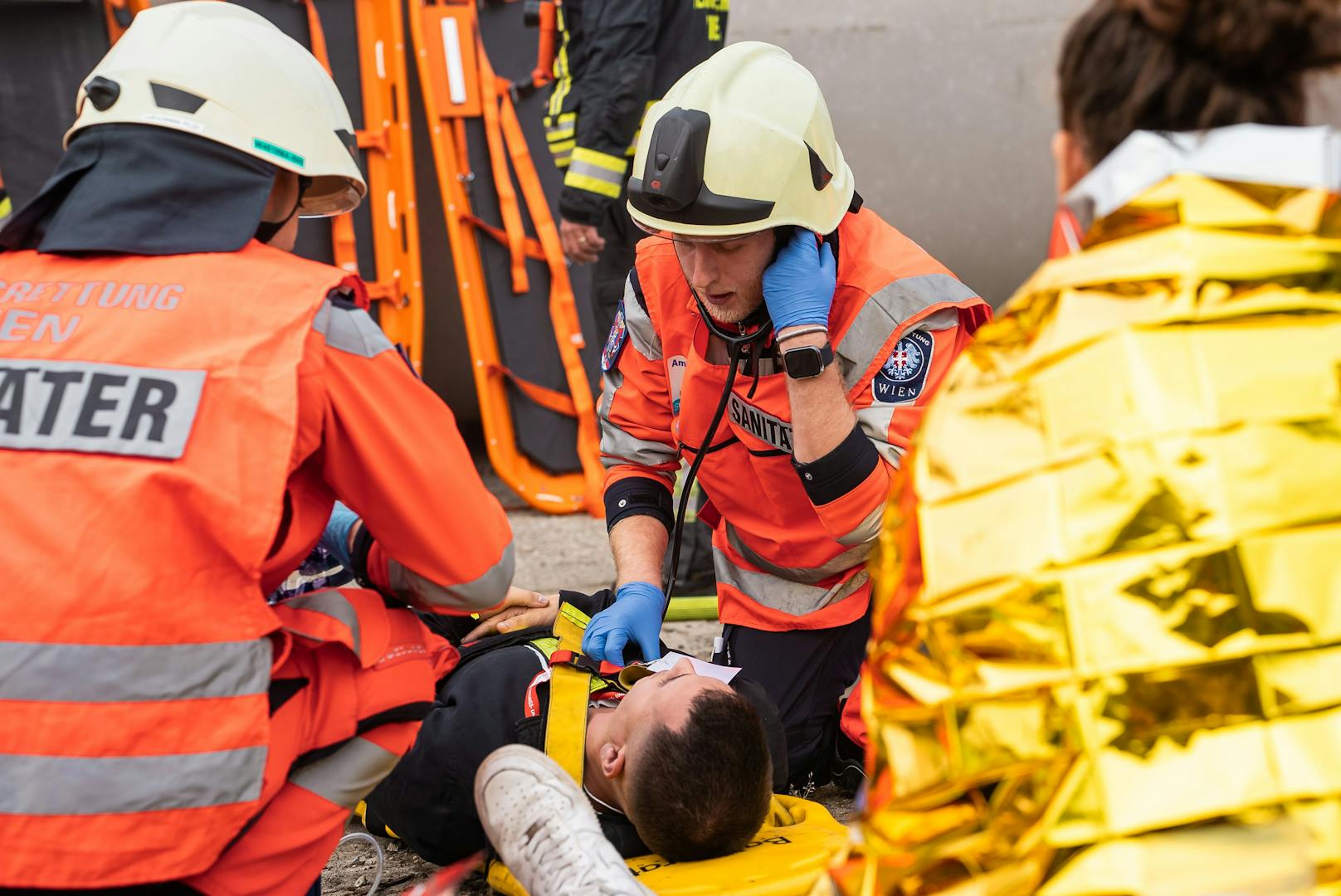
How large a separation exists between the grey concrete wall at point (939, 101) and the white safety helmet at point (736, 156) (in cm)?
435

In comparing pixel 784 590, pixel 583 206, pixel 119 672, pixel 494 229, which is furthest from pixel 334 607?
pixel 494 229

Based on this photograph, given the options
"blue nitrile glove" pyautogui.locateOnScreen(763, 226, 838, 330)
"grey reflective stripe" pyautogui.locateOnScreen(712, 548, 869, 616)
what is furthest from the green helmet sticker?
"grey reflective stripe" pyautogui.locateOnScreen(712, 548, 869, 616)

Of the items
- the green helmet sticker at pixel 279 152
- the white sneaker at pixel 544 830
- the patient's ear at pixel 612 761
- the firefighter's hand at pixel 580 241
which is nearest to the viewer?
the green helmet sticker at pixel 279 152

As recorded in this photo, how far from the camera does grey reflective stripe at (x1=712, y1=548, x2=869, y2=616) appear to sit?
9.71ft

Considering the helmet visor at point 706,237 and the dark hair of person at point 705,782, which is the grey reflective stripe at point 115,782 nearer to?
the dark hair of person at point 705,782

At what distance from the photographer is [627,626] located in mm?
2709

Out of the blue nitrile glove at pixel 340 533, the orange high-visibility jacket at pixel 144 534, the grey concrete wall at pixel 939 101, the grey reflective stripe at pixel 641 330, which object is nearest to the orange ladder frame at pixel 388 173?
the grey concrete wall at pixel 939 101

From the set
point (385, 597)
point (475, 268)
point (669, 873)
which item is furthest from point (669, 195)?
point (475, 268)

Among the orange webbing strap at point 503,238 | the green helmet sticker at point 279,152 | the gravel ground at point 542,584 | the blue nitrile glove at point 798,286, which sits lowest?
the gravel ground at point 542,584

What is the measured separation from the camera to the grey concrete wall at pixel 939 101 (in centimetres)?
686

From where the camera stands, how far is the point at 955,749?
1.10 meters

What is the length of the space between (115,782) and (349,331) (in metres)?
0.65

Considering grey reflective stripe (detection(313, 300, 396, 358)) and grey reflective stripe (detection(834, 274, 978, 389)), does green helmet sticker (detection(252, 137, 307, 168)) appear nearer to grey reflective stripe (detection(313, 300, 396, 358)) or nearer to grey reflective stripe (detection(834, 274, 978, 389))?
grey reflective stripe (detection(313, 300, 396, 358))

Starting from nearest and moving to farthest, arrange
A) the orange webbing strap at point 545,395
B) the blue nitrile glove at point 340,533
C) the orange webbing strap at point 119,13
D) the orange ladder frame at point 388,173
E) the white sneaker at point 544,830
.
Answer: the white sneaker at point 544,830
the blue nitrile glove at point 340,533
the orange webbing strap at point 119,13
the orange ladder frame at point 388,173
the orange webbing strap at point 545,395
